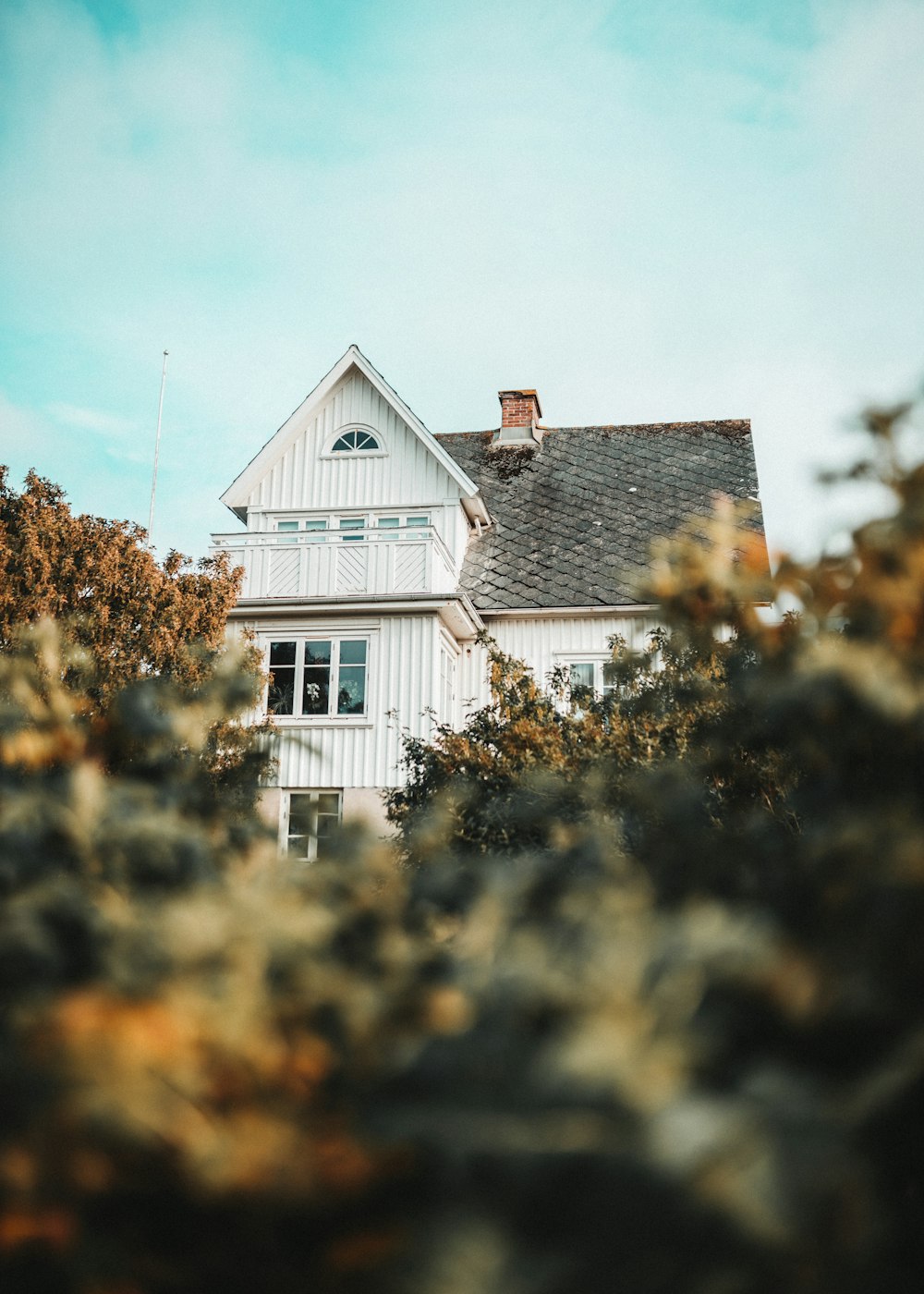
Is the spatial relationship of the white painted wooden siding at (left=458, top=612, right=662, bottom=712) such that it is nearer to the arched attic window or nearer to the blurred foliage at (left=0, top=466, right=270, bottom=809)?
the arched attic window

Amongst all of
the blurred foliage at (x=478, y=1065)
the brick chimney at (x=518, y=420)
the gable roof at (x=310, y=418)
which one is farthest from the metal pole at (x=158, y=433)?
the blurred foliage at (x=478, y=1065)

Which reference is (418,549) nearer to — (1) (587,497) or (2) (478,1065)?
(1) (587,497)

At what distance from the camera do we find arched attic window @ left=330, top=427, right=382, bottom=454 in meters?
21.2

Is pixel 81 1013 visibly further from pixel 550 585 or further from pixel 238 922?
pixel 550 585

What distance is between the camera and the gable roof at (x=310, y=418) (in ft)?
68.0

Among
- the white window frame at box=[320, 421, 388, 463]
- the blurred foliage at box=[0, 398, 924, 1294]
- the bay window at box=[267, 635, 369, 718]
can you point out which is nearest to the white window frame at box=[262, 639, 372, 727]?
the bay window at box=[267, 635, 369, 718]

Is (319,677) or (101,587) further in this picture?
(319,677)

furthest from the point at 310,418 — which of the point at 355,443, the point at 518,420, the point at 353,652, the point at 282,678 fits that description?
the point at 282,678

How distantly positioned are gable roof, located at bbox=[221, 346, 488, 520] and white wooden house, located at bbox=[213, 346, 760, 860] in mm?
39

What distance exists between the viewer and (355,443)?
2127 cm

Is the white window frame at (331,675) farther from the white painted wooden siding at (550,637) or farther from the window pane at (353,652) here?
the white painted wooden siding at (550,637)

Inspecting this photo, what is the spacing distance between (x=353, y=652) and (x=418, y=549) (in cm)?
221

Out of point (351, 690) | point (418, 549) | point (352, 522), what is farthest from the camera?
point (352, 522)

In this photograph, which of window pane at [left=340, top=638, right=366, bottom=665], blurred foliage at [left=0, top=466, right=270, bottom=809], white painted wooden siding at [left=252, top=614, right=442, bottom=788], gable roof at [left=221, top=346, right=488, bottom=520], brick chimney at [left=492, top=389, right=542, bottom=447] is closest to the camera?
blurred foliage at [left=0, top=466, right=270, bottom=809]
